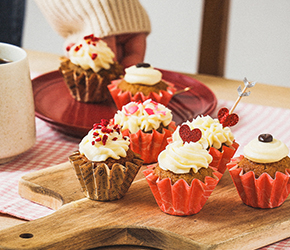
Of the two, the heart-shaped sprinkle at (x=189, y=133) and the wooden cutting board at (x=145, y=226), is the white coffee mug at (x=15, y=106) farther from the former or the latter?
the heart-shaped sprinkle at (x=189, y=133)

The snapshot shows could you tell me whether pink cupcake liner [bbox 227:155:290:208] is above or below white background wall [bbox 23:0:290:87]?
above

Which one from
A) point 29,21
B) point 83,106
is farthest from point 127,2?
point 29,21

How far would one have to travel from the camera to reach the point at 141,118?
132 centimetres

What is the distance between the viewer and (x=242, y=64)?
13.8ft

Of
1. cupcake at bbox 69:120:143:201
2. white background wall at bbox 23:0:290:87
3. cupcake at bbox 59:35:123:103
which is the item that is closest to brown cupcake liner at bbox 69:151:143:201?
cupcake at bbox 69:120:143:201

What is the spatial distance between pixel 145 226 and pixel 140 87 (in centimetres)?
75

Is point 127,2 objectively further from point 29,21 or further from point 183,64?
point 29,21

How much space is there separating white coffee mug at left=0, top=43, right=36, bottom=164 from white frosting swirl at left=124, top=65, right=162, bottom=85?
426 mm

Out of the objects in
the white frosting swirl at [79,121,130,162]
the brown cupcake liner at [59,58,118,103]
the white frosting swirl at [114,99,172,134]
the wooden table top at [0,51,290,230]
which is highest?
the white frosting swirl at [79,121,130,162]

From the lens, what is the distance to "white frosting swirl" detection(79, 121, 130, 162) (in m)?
1.11

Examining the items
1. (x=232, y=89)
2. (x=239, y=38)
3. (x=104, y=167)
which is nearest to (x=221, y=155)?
(x=104, y=167)

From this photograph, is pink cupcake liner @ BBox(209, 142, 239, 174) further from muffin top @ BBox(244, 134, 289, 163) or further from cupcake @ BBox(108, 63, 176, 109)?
cupcake @ BBox(108, 63, 176, 109)

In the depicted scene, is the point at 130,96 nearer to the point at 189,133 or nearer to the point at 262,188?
the point at 189,133

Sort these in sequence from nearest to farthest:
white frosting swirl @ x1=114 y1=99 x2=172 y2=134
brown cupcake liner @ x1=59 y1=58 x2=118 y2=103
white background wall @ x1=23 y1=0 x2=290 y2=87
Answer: white frosting swirl @ x1=114 y1=99 x2=172 y2=134 → brown cupcake liner @ x1=59 y1=58 x2=118 y2=103 → white background wall @ x1=23 y1=0 x2=290 y2=87
